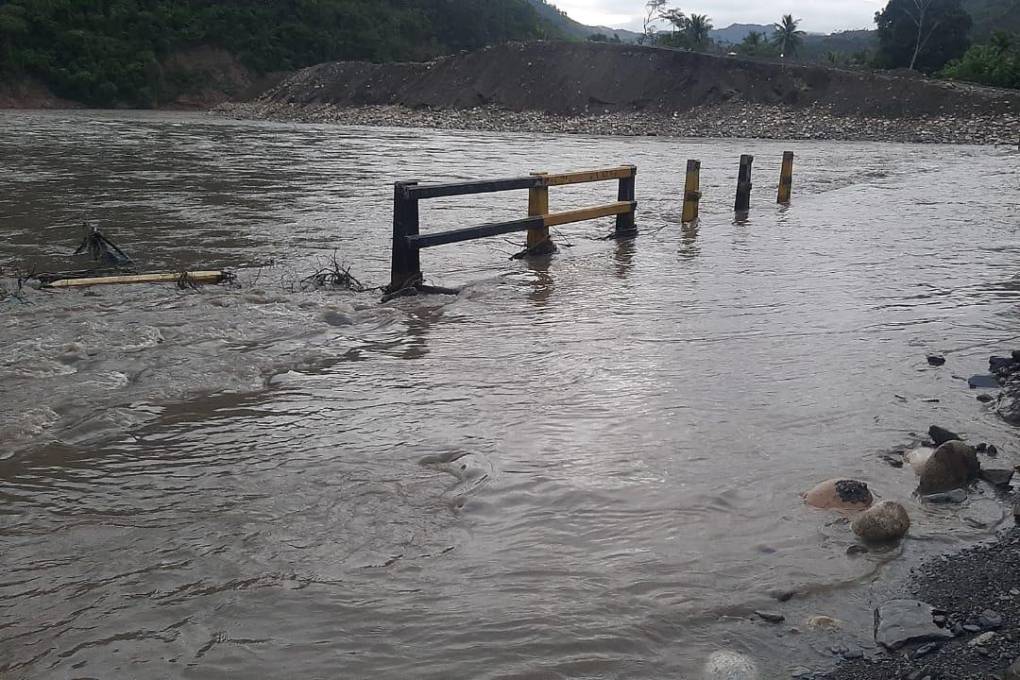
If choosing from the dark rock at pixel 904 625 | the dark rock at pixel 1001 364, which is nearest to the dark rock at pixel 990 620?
the dark rock at pixel 904 625


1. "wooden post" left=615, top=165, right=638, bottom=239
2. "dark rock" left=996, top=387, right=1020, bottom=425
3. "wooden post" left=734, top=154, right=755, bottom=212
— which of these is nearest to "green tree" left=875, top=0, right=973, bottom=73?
"wooden post" left=734, top=154, right=755, bottom=212

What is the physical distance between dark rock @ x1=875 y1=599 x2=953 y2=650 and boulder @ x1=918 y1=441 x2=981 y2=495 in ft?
3.63

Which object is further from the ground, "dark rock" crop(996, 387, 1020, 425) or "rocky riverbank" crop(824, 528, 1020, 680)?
"dark rock" crop(996, 387, 1020, 425)

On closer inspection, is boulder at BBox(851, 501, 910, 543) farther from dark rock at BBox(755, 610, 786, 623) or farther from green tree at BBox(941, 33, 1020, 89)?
green tree at BBox(941, 33, 1020, 89)

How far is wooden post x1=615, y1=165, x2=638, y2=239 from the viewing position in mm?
11727

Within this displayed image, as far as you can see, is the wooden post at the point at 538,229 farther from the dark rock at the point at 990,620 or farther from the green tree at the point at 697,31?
the green tree at the point at 697,31

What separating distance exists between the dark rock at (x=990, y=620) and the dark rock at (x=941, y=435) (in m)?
1.74

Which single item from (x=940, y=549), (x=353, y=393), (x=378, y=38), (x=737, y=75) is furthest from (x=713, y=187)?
(x=378, y=38)

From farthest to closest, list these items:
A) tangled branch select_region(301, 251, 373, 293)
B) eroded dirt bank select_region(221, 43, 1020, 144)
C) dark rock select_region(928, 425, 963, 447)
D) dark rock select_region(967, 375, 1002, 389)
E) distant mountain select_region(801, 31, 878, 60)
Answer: distant mountain select_region(801, 31, 878, 60) < eroded dirt bank select_region(221, 43, 1020, 144) < tangled branch select_region(301, 251, 373, 293) < dark rock select_region(967, 375, 1002, 389) < dark rock select_region(928, 425, 963, 447)

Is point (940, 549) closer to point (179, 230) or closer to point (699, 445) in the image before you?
point (699, 445)

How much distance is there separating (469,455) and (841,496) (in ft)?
5.95

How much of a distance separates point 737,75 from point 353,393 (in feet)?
164

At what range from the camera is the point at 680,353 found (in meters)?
6.31

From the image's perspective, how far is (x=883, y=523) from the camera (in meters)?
3.55
